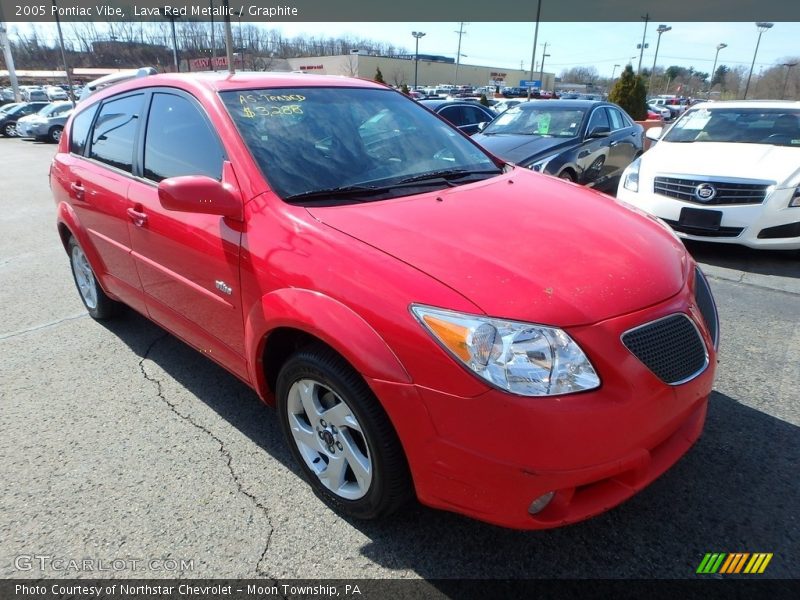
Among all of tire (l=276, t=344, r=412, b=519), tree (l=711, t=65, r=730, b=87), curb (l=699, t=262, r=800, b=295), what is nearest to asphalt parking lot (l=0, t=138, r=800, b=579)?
tire (l=276, t=344, r=412, b=519)

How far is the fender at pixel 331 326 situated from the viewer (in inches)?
70.4

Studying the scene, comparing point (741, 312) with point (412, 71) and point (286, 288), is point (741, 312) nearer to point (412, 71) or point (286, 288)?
point (286, 288)

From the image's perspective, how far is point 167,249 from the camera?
2.78 meters

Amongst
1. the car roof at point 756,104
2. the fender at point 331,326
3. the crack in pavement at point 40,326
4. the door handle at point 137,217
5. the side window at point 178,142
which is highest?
the car roof at point 756,104

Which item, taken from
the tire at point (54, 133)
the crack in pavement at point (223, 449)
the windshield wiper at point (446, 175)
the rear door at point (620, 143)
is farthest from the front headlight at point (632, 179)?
the tire at point (54, 133)

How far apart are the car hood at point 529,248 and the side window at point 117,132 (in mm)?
1706

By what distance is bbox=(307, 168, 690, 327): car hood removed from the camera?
178cm

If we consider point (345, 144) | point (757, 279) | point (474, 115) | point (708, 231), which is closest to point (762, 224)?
point (708, 231)

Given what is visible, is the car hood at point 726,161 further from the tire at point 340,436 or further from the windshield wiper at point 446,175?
the tire at point 340,436

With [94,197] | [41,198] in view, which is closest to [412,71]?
[41,198]

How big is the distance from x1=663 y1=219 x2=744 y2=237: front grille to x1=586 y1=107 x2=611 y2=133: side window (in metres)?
2.68

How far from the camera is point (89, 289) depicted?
4.18 metres

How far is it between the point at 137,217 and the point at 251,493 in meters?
1.65

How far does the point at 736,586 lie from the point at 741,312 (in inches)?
114
